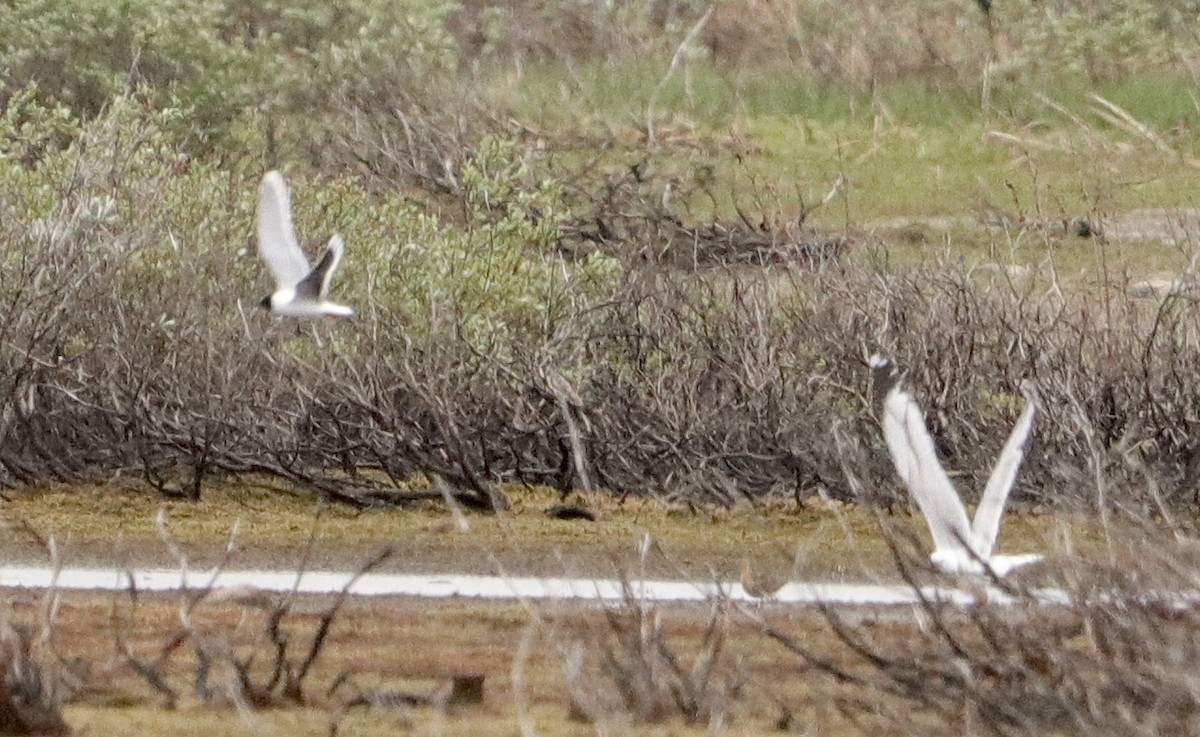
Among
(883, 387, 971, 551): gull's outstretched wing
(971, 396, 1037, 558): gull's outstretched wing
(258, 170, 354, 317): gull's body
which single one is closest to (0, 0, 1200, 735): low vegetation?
(883, 387, 971, 551): gull's outstretched wing

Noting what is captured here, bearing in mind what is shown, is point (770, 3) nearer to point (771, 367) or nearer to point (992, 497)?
point (771, 367)

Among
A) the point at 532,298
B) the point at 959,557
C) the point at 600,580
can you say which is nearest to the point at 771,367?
the point at 532,298

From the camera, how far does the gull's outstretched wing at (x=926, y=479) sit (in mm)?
8047

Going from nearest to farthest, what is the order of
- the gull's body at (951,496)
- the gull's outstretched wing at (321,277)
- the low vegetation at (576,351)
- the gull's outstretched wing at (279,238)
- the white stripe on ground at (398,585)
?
the low vegetation at (576,351), the gull's body at (951,496), the white stripe on ground at (398,585), the gull's outstretched wing at (321,277), the gull's outstretched wing at (279,238)

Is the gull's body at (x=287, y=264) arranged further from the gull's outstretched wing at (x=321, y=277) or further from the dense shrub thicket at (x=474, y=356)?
the dense shrub thicket at (x=474, y=356)

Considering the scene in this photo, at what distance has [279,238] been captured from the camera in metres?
11.5

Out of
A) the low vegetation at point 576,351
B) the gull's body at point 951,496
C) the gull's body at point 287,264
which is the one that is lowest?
the low vegetation at point 576,351

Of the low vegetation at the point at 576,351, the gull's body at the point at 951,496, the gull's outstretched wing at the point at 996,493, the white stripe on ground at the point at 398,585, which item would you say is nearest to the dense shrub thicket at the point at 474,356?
the low vegetation at the point at 576,351

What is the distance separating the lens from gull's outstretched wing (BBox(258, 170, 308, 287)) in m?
11.3

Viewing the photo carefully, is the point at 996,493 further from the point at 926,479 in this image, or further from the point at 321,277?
the point at 321,277

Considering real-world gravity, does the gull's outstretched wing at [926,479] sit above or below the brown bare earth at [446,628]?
above

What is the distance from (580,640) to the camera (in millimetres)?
6902

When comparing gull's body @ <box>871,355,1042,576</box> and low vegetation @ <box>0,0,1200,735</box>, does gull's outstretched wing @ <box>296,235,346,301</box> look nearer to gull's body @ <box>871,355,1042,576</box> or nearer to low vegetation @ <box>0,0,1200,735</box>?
low vegetation @ <box>0,0,1200,735</box>

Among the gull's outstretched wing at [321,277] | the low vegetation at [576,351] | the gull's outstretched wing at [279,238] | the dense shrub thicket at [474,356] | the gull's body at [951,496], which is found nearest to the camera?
the low vegetation at [576,351]
